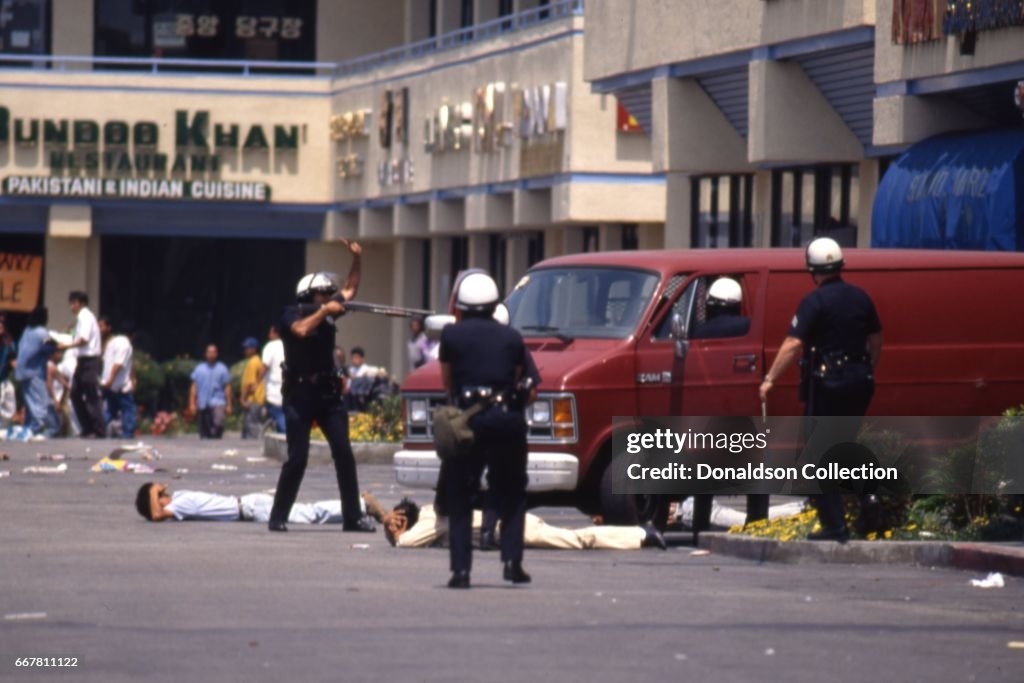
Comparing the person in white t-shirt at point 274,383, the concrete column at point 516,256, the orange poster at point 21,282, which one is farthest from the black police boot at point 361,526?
the orange poster at point 21,282

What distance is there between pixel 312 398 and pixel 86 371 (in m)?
17.3

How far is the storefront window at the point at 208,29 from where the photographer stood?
157ft

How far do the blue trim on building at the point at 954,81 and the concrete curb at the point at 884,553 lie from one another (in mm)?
7985

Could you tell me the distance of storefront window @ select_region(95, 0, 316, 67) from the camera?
47.8 metres

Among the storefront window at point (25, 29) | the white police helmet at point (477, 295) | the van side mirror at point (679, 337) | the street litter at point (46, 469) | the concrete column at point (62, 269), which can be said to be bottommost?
the street litter at point (46, 469)

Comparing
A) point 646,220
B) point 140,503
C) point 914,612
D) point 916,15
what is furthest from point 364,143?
point 914,612

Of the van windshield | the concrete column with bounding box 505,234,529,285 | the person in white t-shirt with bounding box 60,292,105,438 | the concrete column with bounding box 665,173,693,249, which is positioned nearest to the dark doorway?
the concrete column with bounding box 505,234,529,285

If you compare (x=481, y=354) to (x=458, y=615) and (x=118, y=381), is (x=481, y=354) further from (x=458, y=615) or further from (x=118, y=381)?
(x=118, y=381)

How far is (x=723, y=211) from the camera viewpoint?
32.5m

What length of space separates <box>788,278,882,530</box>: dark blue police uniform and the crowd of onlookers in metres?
17.8

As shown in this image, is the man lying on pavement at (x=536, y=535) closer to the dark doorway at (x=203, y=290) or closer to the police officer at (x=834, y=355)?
the police officer at (x=834, y=355)

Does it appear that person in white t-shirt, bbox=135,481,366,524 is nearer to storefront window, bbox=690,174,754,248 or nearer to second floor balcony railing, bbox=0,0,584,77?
storefront window, bbox=690,174,754,248

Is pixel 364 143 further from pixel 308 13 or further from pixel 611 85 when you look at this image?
pixel 611 85

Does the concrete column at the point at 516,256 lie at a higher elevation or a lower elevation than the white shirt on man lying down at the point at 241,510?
higher
